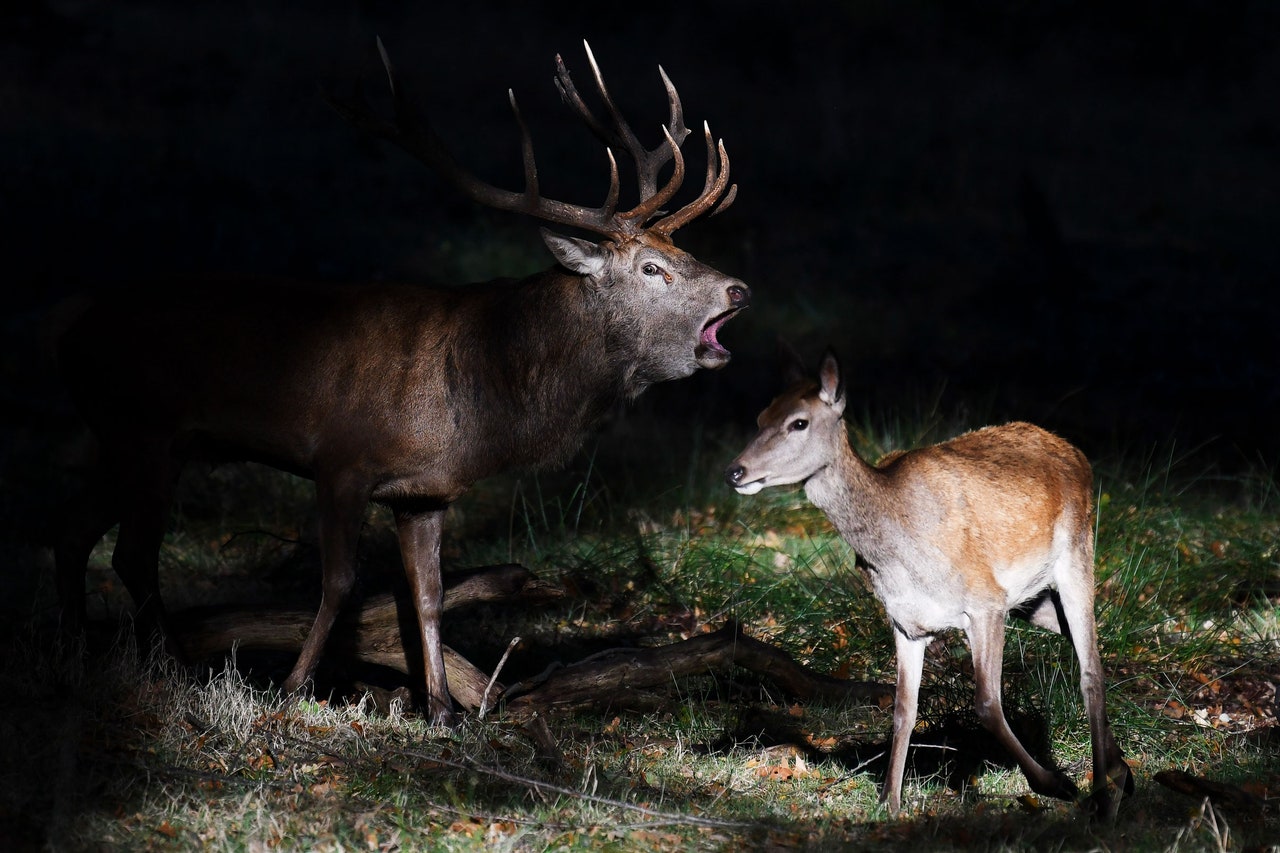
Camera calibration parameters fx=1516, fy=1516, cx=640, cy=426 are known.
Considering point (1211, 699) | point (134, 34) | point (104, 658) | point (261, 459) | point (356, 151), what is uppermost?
point (134, 34)

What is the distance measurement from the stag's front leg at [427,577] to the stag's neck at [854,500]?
1986 millimetres

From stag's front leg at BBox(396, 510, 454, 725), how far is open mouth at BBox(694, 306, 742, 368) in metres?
1.39

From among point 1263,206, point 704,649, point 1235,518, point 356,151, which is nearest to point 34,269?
point 356,151

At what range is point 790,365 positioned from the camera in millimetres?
6016

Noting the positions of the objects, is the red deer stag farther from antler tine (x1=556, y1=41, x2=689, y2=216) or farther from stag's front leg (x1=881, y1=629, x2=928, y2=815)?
stag's front leg (x1=881, y1=629, x2=928, y2=815)

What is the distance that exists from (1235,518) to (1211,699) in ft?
6.96

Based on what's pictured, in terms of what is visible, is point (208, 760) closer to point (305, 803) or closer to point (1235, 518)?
point (305, 803)


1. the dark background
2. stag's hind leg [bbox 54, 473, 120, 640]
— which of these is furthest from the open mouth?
stag's hind leg [bbox 54, 473, 120, 640]

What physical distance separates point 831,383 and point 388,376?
6.67ft

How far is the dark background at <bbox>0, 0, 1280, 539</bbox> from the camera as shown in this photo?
13.7 metres

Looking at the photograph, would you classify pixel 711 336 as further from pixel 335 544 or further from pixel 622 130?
pixel 335 544

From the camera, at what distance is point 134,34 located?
915 inches

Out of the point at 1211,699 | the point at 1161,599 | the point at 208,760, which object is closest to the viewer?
the point at 208,760

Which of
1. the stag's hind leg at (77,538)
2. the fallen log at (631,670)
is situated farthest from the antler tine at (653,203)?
the stag's hind leg at (77,538)
